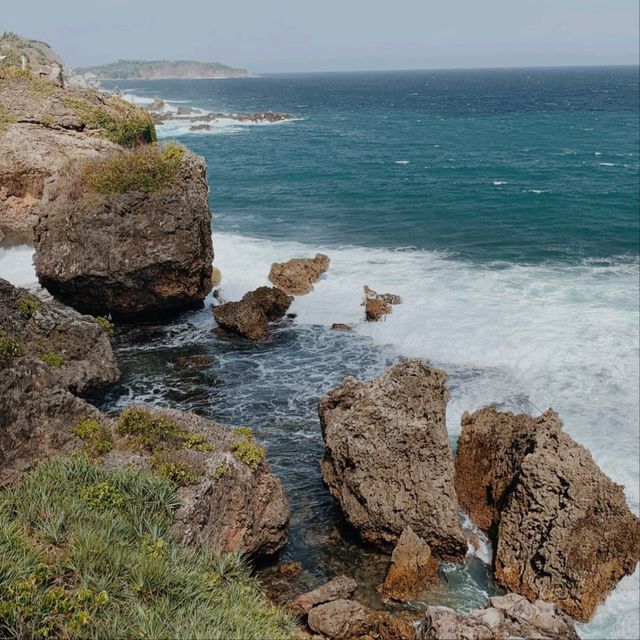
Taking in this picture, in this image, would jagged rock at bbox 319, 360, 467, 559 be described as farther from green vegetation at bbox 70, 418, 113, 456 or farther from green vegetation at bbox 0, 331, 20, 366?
green vegetation at bbox 0, 331, 20, 366

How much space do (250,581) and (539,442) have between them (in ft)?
26.9

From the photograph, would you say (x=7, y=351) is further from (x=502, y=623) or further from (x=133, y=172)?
(x=133, y=172)

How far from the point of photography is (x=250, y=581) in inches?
508

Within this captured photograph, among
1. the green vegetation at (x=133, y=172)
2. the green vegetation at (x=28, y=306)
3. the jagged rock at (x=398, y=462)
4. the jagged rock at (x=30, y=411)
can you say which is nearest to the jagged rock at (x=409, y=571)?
the jagged rock at (x=398, y=462)

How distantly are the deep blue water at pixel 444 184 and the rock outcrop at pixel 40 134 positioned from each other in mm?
13309

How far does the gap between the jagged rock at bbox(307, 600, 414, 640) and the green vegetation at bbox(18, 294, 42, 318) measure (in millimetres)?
13526

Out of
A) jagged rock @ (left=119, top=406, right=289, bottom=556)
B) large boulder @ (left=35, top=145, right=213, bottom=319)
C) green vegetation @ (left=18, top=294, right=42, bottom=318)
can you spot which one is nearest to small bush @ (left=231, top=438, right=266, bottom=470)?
jagged rock @ (left=119, top=406, right=289, bottom=556)

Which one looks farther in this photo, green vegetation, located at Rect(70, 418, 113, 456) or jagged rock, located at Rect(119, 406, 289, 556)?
green vegetation, located at Rect(70, 418, 113, 456)

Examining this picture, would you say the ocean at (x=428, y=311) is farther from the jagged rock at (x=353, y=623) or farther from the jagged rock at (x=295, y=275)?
the jagged rock at (x=353, y=623)

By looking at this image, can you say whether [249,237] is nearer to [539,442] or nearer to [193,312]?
[193,312]

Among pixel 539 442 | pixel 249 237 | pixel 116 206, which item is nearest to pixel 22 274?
pixel 116 206

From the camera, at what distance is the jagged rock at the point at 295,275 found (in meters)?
35.3

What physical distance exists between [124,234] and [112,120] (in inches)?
478

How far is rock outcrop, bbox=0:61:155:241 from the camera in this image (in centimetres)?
3466
